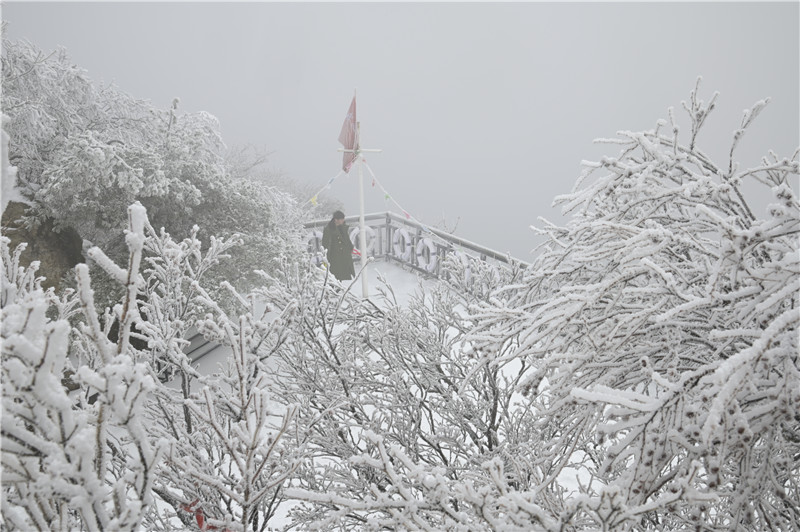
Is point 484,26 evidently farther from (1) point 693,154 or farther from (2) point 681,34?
(1) point 693,154

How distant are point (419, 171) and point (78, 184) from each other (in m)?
87.8

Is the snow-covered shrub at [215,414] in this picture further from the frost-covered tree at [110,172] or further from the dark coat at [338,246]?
the dark coat at [338,246]

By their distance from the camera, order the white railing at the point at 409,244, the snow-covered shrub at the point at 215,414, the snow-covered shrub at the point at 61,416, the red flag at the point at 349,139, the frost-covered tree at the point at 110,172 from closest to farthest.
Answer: the snow-covered shrub at the point at 61,416, the snow-covered shrub at the point at 215,414, the frost-covered tree at the point at 110,172, the red flag at the point at 349,139, the white railing at the point at 409,244

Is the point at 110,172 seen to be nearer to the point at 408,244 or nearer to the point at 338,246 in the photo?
the point at 338,246

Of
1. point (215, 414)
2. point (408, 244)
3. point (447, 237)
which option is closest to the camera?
point (215, 414)

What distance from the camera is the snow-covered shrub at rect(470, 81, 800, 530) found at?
1830mm

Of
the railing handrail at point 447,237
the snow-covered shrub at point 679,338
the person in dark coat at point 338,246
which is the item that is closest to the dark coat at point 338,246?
the person in dark coat at point 338,246

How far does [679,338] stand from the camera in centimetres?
250

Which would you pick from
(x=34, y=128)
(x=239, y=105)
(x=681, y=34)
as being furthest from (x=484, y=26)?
(x=34, y=128)

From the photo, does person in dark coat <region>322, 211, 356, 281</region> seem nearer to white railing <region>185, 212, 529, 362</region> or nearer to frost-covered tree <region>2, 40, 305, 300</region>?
white railing <region>185, 212, 529, 362</region>

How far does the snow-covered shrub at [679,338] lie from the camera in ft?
6.00

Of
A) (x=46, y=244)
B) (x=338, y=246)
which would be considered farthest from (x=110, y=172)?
(x=338, y=246)

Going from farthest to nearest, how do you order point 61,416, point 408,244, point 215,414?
1. point 408,244
2. point 215,414
3. point 61,416

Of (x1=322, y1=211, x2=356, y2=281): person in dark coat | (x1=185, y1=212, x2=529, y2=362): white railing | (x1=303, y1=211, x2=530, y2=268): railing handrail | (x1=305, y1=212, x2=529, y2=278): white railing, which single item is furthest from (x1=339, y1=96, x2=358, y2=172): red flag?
(x1=303, y1=211, x2=530, y2=268): railing handrail
